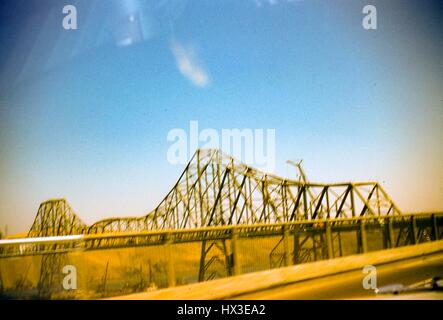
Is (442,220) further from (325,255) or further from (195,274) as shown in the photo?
(195,274)

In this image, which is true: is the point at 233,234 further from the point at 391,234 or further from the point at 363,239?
the point at 391,234

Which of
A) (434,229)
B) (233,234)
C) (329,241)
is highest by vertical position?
(233,234)

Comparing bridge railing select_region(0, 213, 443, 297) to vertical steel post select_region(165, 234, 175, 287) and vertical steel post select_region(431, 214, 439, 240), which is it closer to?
vertical steel post select_region(165, 234, 175, 287)

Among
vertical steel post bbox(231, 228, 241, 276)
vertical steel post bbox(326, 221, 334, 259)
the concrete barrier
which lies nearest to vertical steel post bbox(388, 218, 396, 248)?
the concrete barrier

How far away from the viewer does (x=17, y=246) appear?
495cm

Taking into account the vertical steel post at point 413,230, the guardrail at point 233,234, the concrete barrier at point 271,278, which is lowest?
the concrete barrier at point 271,278

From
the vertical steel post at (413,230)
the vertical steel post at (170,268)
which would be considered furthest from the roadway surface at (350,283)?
the vertical steel post at (413,230)

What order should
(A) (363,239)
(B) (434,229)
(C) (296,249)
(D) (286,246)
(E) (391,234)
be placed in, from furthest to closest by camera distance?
(B) (434,229), (E) (391,234), (A) (363,239), (C) (296,249), (D) (286,246)

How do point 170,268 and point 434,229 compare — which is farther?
point 434,229

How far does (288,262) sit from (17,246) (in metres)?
5.37

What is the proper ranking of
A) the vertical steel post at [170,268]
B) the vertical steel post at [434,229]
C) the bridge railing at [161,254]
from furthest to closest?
1. the vertical steel post at [434,229]
2. the vertical steel post at [170,268]
3. the bridge railing at [161,254]

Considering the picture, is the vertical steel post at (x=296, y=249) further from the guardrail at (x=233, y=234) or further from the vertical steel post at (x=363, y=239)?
the vertical steel post at (x=363, y=239)

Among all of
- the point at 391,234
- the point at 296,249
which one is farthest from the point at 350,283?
the point at 391,234
